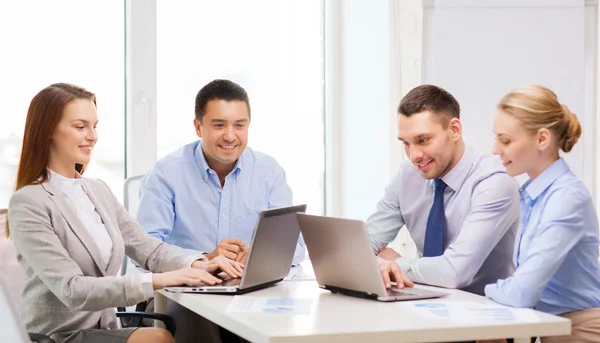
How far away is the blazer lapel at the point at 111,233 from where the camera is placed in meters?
2.52

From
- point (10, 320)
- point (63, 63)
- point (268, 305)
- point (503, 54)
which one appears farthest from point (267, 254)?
point (63, 63)

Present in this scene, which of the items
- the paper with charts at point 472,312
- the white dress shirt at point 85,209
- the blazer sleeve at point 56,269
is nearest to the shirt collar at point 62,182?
the white dress shirt at point 85,209

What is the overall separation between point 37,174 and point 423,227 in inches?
51.9

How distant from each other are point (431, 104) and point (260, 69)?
7.18ft

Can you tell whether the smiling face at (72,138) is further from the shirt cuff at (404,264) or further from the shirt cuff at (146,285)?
the shirt cuff at (404,264)

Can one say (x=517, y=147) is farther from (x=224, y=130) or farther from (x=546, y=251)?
(x=224, y=130)

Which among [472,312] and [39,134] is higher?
[39,134]

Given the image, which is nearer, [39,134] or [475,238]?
[39,134]

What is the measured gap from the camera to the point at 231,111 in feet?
10.7

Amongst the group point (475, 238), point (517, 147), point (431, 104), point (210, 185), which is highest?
point (431, 104)

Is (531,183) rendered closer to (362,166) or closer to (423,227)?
(423,227)

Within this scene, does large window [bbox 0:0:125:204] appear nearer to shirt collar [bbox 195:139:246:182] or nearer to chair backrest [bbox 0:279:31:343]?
shirt collar [bbox 195:139:246:182]

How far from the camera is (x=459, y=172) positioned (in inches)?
110

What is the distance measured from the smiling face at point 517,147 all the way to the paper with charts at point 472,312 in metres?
0.46
